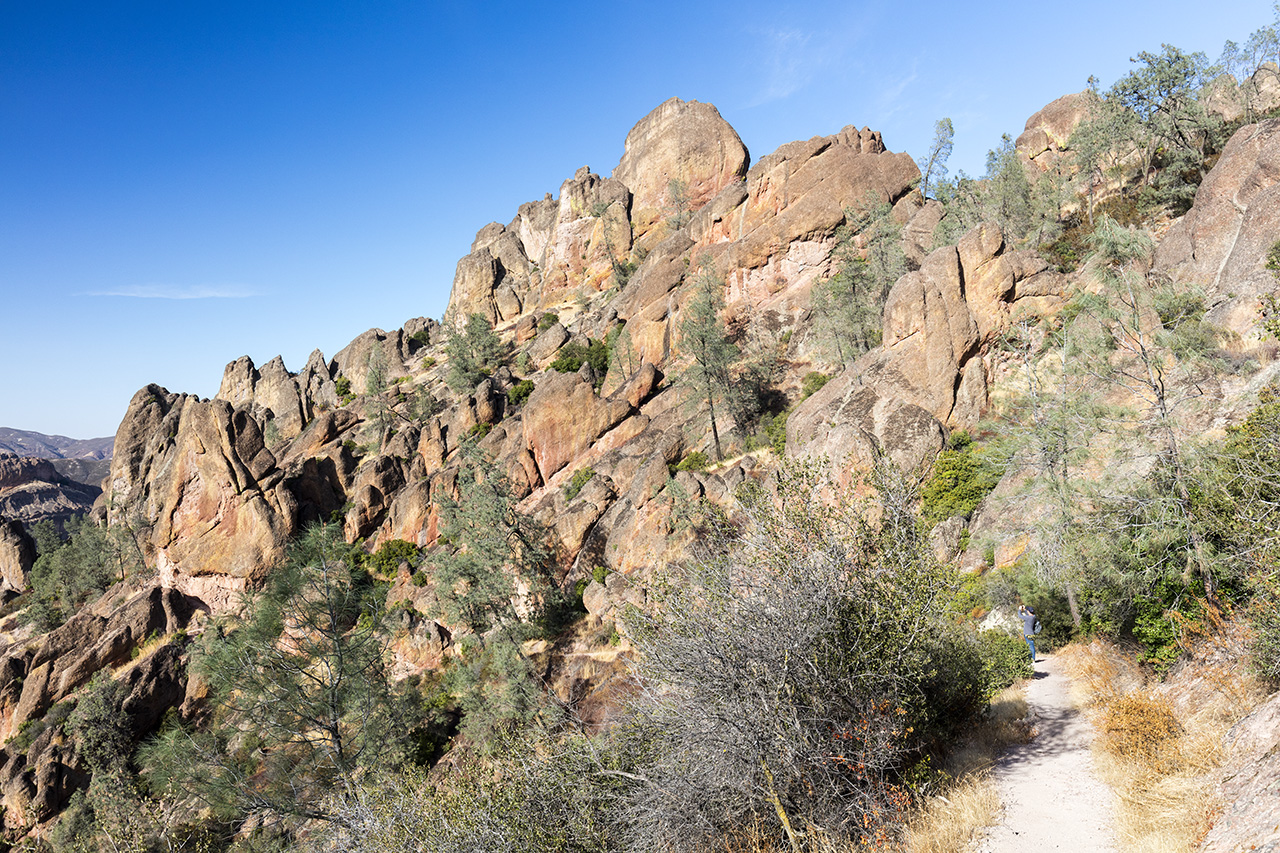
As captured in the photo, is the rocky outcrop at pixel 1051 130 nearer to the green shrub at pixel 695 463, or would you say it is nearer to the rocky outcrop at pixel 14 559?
the green shrub at pixel 695 463

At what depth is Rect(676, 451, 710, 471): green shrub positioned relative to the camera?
39.2 metres

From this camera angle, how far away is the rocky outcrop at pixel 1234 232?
67.8 feet

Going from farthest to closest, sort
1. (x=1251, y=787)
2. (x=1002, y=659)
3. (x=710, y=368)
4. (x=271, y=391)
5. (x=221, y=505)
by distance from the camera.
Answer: (x=271, y=391), (x=221, y=505), (x=710, y=368), (x=1002, y=659), (x=1251, y=787)

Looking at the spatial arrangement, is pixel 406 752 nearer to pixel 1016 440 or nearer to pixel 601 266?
pixel 1016 440

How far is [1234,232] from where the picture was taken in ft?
78.2

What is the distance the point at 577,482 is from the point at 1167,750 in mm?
37181

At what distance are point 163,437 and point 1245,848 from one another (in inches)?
3396

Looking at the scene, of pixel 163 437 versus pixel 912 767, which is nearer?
pixel 912 767

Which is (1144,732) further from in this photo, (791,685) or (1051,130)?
(1051,130)

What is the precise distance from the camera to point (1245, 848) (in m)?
5.81

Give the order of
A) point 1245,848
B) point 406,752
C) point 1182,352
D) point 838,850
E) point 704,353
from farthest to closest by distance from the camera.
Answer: point 704,353 < point 406,752 < point 1182,352 < point 838,850 < point 1245,848

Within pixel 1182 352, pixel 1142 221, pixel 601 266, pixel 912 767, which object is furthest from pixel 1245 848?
pixel 601 266

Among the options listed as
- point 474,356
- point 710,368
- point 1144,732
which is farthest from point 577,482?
point 1144,732

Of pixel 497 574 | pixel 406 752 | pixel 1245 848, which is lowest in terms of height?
pixel 406 752
